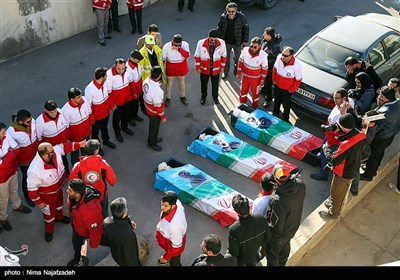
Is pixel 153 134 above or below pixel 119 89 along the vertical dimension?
below

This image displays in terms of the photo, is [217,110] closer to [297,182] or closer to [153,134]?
[153,134]

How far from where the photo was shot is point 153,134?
868 cm

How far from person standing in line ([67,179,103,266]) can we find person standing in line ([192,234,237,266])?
137cm

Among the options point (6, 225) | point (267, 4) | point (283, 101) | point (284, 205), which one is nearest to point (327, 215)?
point (284, 205)

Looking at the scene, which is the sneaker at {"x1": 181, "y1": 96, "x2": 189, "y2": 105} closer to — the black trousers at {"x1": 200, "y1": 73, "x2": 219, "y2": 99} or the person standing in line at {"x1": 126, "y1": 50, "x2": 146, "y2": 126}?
the black trousers at {"x1": 200, "y1": 73, "x2": 219, "y2": 99}

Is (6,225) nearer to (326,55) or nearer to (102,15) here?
(102,15)

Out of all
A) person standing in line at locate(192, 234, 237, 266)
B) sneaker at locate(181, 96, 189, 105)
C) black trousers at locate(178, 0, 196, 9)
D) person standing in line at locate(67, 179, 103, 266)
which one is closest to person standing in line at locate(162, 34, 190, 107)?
sneaker at locate(181, 96, 189, 105)

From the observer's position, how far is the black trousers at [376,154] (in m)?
7.57

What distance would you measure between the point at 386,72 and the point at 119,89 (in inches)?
220

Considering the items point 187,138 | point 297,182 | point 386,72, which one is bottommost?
point 187,138

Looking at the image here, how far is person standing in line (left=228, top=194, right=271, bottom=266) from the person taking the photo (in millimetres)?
5289

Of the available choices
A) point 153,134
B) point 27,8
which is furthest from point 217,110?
point 27,8

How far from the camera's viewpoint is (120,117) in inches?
350
